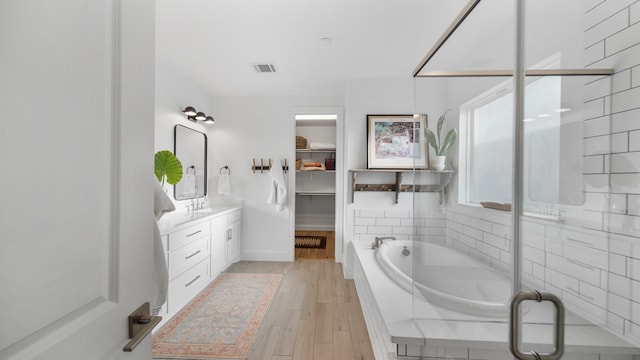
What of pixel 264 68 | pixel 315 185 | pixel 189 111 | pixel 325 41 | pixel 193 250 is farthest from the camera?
pixel 315 185

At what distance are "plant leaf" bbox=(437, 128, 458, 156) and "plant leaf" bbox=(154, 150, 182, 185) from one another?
2.33 metres

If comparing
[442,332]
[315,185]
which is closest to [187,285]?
[442,332]

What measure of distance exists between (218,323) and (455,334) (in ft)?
6.27

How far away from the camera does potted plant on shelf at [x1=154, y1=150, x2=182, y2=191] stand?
2.55 metres

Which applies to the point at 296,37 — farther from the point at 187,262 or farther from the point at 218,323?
the point at 218,323

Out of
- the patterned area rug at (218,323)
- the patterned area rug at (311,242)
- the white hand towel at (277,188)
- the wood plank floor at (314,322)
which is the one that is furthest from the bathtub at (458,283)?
the patterned area rug at (311,242)

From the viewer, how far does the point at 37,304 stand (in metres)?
0.46

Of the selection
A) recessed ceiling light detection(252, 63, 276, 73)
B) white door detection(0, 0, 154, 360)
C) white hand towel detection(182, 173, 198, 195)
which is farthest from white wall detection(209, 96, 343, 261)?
white door detection(0, 0, 154, 360)

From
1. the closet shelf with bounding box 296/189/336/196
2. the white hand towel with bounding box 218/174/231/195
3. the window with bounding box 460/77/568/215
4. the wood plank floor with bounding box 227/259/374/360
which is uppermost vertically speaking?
the window with bounding box 460/77/568/215

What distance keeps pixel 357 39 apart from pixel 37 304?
102 inches

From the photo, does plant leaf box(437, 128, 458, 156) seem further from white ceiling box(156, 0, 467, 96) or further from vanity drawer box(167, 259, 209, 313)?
vanity drawer box(167, 259, 209, 313)

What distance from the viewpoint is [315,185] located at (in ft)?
18.6

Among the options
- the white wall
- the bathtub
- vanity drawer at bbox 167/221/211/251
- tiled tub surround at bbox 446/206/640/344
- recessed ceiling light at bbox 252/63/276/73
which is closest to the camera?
tiled tub surround at bbox 446/206/640/344

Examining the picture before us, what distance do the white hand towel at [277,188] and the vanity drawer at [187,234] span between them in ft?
3.46
